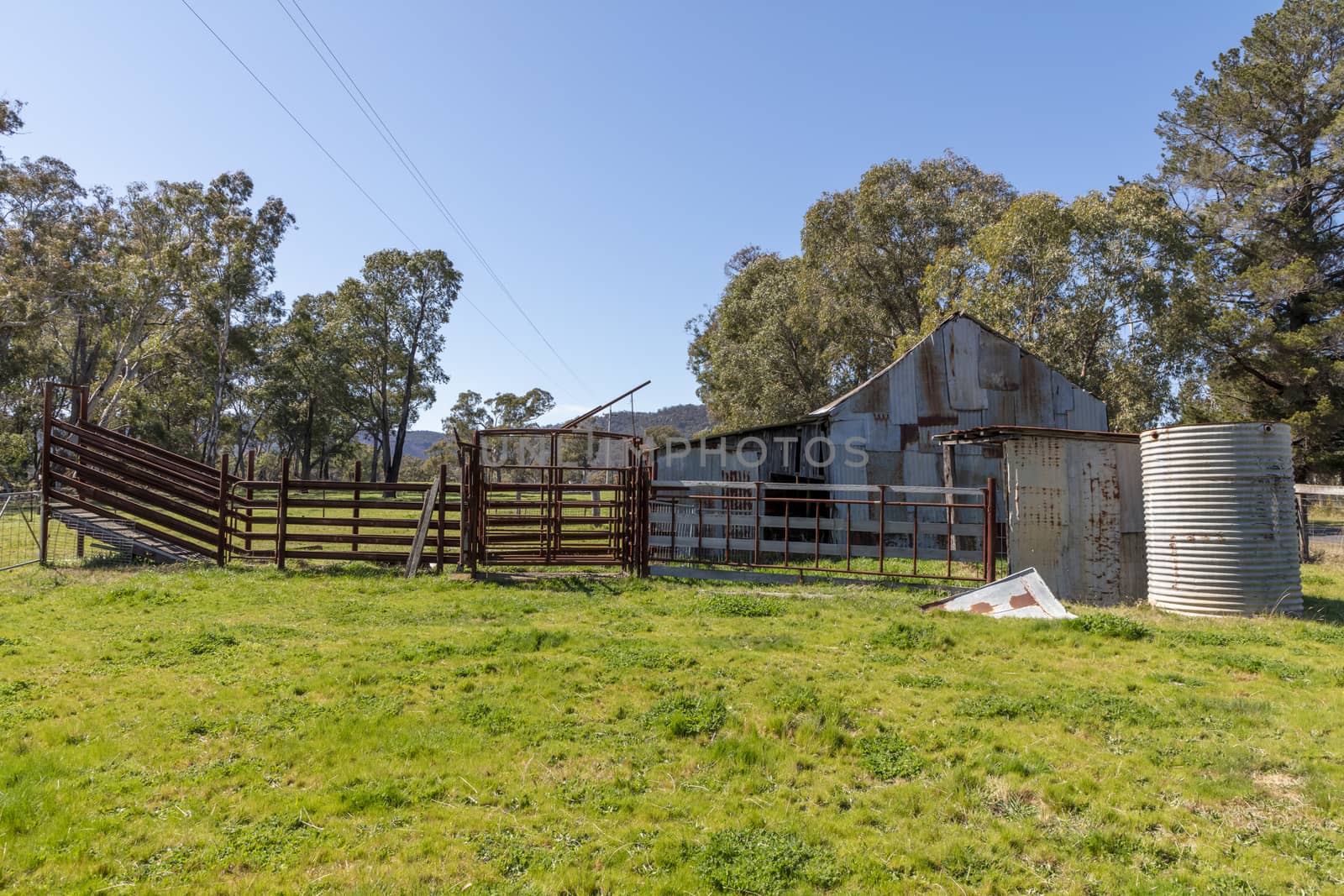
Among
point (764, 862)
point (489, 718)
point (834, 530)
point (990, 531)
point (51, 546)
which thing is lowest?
point (764, 862)

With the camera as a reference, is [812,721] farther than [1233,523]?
No

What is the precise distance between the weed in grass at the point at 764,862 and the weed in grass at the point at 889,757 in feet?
3.70

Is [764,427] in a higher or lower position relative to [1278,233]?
lower

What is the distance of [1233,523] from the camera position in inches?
387

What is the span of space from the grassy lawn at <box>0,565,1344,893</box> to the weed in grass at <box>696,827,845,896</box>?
16 millimetres

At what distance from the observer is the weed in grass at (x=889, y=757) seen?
484cm

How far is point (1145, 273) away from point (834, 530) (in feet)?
51.5

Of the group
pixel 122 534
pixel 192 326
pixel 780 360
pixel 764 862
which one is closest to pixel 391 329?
pixel 192 326

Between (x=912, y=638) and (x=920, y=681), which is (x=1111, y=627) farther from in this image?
(x=920, y=681)

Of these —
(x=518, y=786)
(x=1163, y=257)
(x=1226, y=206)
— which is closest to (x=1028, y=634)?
(x=518, y=786)

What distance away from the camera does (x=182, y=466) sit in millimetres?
13805

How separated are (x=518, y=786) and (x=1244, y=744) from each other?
5.06 meters

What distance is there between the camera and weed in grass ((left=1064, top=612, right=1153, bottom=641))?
8453 millimetres

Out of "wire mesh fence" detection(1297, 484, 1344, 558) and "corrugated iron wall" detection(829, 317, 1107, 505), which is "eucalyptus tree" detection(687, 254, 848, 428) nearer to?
"corrugated iron wall" detection(829, 317, 1107, 505)
